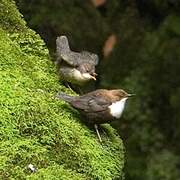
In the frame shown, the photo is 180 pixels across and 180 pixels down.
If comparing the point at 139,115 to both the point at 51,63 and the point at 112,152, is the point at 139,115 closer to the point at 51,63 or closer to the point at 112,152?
the point at 51,63

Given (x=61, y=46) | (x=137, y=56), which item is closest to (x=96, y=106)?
(x=61, y=46)

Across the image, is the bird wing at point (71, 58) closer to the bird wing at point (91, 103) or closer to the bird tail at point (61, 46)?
the bird tail at point (61, 46)

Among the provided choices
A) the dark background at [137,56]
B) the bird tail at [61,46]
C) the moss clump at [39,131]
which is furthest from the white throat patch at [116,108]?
the dark background at [137,56]

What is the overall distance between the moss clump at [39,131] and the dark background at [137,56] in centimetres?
246

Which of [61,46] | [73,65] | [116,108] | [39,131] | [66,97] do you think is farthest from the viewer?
[61,46]

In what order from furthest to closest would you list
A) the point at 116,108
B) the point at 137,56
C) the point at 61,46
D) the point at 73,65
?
the point at 137,56 < the point at 61,46 < the point at 73,65 < the point at 116,108

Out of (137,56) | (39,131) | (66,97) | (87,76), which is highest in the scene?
(39,131)

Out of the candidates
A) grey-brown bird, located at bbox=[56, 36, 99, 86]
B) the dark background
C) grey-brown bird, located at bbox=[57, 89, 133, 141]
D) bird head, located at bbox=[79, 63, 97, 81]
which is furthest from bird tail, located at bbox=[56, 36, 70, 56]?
the dark background

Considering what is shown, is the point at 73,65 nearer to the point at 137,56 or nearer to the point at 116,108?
the point at 116,108

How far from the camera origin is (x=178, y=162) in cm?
754

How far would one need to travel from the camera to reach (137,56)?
854 cm

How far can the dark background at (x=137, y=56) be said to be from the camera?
7.30m

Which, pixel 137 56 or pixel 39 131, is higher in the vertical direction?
pixel 39 131

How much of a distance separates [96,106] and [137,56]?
4.46 m
